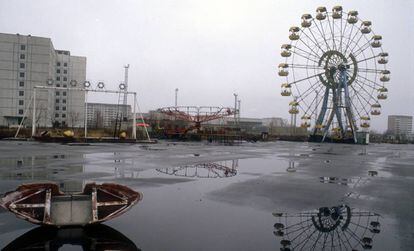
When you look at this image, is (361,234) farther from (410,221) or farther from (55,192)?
(55,192)

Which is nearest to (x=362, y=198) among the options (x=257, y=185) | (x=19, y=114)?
(x=257, y=185)

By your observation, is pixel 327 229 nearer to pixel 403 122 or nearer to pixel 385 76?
pixel 385 76

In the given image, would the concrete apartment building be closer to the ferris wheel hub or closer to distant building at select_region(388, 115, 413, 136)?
the ferris wheel hub

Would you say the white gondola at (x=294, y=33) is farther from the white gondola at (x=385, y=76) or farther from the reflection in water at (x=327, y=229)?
the reflection in water at (x=327, y=229)

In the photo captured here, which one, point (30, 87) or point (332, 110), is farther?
point (30, 87)

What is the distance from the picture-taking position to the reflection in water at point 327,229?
5102 millimetres

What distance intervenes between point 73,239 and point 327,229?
395 centimetres

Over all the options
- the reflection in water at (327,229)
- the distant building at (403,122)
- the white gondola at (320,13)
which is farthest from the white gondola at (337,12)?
the distant building at (403,122)

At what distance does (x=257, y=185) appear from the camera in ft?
33.1

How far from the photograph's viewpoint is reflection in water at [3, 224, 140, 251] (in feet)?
15.4

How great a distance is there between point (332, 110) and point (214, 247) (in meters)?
53.8

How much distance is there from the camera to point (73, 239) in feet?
16.2

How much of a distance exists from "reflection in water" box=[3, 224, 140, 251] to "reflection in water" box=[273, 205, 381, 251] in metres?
2.34

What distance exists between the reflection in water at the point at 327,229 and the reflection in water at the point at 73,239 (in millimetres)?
2338
